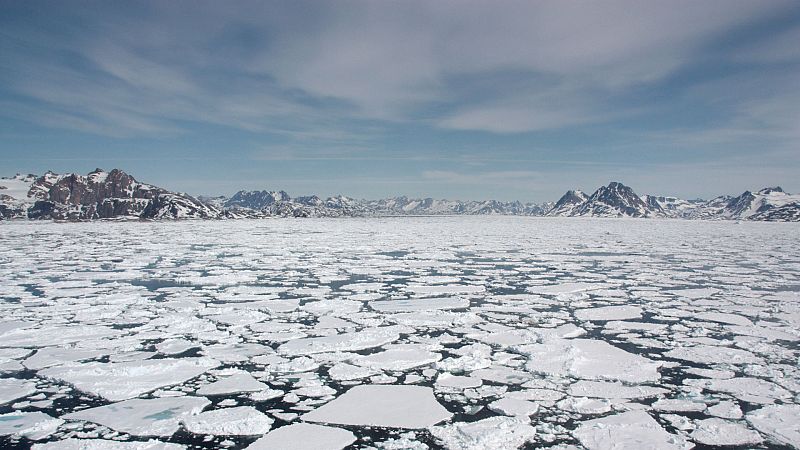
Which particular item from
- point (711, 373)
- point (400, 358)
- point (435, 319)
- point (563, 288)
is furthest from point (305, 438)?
point (563, 288)

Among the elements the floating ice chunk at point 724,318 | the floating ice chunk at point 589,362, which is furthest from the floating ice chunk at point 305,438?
the floating ice chunk at point 724,318

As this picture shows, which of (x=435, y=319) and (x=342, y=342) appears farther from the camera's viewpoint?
(x=435, y=319)

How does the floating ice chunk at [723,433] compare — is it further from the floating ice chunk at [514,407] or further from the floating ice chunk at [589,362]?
the floating ice chunk at [514,407]

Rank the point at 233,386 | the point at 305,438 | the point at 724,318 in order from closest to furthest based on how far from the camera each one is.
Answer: the point at 305,438 < the point at 233,386 < the point at 724,318

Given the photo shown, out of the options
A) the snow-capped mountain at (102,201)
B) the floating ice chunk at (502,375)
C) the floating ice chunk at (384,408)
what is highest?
the snow-capped mountain at (102,201)

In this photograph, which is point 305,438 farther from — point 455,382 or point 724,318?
point 724,318

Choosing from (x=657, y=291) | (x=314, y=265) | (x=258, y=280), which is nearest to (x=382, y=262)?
(x=314, y=265)

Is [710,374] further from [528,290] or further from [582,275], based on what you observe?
[582,275]
